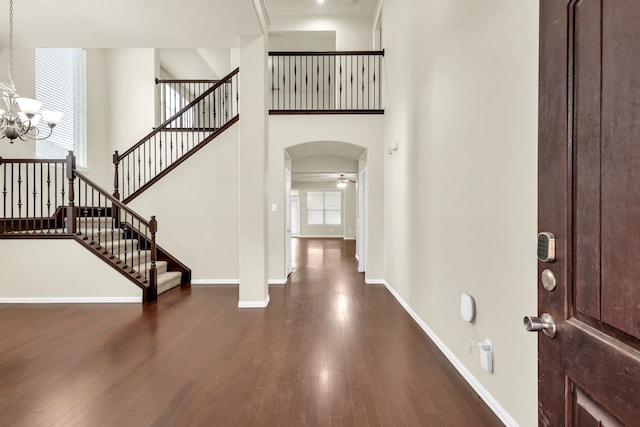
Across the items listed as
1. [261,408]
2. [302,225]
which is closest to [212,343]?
[261,408]

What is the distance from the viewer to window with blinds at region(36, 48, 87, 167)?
17.5ft

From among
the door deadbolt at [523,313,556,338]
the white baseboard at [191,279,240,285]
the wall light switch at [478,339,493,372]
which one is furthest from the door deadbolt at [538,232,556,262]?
the white baseboard at [191,279,240,285]

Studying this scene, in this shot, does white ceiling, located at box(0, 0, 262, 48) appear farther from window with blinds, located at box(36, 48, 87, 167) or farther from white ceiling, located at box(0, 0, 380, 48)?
Result: window with blinds, located at box(36, 48, 87, 167)

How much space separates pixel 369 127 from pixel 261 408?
4.47 metres

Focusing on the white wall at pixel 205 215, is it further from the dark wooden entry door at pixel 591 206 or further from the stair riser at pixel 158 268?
the dark wooden entry door at pixel 591 206

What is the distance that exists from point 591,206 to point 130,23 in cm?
464

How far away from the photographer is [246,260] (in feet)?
13.1

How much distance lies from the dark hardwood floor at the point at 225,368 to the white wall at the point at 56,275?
0.73 feet

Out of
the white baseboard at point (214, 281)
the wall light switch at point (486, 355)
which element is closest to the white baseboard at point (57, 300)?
the white baseboard at point (214, 281)

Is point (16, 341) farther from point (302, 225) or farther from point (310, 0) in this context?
point (302, 225)

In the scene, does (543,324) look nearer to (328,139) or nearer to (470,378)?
(470,378)

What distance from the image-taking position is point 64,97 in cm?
581

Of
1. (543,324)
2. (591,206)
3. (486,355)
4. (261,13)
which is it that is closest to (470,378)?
(486,355)

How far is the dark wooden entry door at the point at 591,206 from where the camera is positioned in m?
0.68
